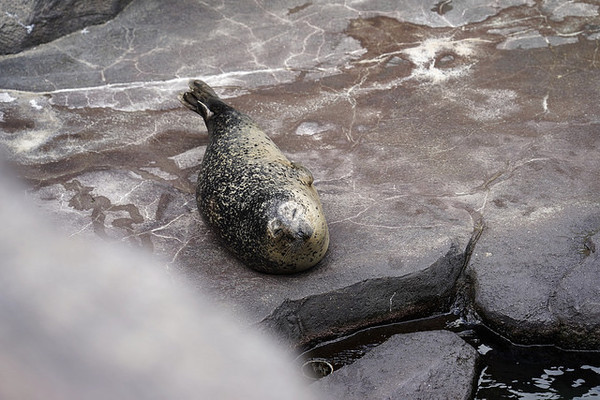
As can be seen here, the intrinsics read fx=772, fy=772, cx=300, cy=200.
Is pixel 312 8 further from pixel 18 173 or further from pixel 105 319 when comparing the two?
pixel 105 319

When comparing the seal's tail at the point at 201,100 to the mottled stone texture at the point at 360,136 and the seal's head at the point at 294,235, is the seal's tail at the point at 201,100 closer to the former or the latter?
the mottled stone texture at the point at 360,136

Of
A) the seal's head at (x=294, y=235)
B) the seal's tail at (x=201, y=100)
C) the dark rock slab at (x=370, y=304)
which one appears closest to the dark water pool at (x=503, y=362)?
the dark rock slab at (x=370, y=304)

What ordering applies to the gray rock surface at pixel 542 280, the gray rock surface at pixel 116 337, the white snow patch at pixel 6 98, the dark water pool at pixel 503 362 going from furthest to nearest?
the white snow patch at pixel 6 98 → the gray rock surface at pixel 542 280 → the dark water pool at pixel 503 362 → the gray rock surface at pixel 116 337

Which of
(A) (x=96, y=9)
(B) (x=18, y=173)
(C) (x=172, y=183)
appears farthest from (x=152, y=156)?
(A) (x=96, y=9)

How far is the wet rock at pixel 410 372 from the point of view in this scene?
4486mm

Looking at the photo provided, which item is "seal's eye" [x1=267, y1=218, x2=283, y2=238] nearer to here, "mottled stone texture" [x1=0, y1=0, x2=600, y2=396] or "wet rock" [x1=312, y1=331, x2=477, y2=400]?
"mottled stone texture" [x1=0, y1=0, x2=600, y2=396]

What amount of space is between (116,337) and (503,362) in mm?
2404

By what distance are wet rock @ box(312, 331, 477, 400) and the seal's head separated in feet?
2.38

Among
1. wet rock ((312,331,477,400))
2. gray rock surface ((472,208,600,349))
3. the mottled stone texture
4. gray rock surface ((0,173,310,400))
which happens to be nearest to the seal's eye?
the mottled stone texture

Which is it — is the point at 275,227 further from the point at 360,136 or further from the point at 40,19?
the point at 40,19

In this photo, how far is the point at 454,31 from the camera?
7863 mm

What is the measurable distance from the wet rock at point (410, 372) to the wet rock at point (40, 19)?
4.96 m

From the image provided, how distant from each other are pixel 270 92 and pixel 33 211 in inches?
98.1

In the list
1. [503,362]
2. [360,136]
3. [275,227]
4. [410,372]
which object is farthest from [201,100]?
[503,362]
